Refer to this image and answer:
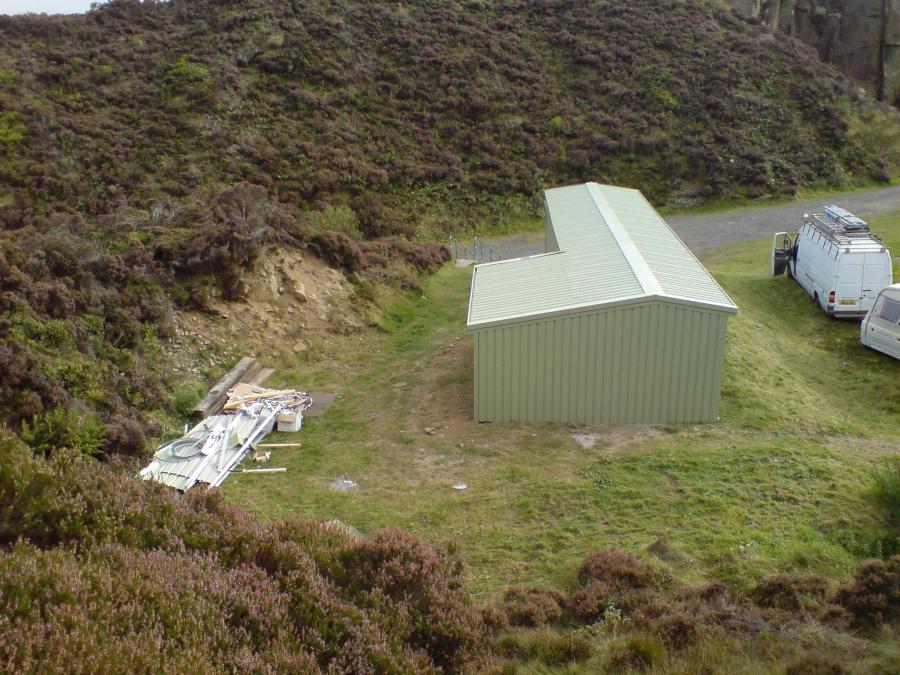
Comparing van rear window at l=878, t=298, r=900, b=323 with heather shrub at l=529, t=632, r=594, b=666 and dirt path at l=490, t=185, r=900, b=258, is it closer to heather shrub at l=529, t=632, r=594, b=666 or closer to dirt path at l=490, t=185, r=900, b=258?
dirt path at l=490, t=185, r=900, b=258

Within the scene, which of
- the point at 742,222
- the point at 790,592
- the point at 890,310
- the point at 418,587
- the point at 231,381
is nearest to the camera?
the point at 418,587

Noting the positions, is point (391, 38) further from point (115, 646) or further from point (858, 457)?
point (115, 646)

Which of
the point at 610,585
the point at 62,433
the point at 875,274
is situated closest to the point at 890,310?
the point at 875,274

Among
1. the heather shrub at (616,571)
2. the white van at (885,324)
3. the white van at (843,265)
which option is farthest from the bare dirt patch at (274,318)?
the white van at (843,265)

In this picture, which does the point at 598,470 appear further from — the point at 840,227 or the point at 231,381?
the point at 840,227

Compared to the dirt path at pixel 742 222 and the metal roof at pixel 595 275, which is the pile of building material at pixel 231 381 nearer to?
the metal roof at pixel 595 275

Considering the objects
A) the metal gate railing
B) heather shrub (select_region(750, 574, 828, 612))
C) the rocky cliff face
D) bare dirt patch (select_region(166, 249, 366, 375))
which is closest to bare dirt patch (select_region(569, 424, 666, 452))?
heather shrub (select_region(750, 574, 828, 612))
